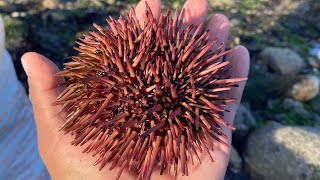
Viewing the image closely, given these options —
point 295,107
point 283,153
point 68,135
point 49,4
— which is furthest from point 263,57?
point 68,135

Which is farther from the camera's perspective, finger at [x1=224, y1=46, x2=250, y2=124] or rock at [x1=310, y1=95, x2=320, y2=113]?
rock at [x1=310, y1=95, x2=320, y2=113]

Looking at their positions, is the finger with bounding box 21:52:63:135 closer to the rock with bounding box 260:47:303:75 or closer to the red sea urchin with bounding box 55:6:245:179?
the red sea urchin with bounding box 55:6:245:179

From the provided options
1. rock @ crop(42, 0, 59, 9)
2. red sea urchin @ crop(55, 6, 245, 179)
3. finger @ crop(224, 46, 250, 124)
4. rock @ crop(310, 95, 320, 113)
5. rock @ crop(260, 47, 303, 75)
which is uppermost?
rock @ crop(42, 0, 59, 9)

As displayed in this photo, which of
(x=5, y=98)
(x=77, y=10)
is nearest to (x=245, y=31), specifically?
(x=77, y=10)

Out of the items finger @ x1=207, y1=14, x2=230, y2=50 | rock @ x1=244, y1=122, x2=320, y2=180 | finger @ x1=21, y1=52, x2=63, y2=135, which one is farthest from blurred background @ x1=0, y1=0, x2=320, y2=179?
finger @ x1=21, y1=52, x2=63, y2=135

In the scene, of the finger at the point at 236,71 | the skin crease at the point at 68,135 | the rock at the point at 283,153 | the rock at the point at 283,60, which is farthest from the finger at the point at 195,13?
the rock at the point at 283,60

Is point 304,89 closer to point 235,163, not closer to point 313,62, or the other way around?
point 313,62
